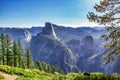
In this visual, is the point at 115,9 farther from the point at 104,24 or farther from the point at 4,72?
the point at 4,72

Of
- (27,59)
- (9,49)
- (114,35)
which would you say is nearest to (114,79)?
(114,35)

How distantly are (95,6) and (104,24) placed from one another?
248 cm

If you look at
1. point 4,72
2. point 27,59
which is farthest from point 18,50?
point 4,72

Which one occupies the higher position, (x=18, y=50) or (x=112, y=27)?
(x=112, y=27)

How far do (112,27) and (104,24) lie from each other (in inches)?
43.7

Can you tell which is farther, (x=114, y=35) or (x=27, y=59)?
(x=27, y=59)

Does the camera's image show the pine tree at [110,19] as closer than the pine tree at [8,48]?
Yes

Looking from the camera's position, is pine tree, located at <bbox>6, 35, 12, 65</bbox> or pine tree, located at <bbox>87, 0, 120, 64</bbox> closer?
pine tree, located at <bbox>87, 0, 120, 64</bbox>

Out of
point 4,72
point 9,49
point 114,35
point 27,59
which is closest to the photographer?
point 114,35

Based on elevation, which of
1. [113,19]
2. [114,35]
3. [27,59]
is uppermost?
[113,19]

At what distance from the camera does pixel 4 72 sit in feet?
124

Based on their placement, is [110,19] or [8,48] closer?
[110,19]

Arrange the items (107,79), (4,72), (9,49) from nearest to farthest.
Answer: (107,79) → (4,72) → (9,49)

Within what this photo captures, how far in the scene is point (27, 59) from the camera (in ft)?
397
